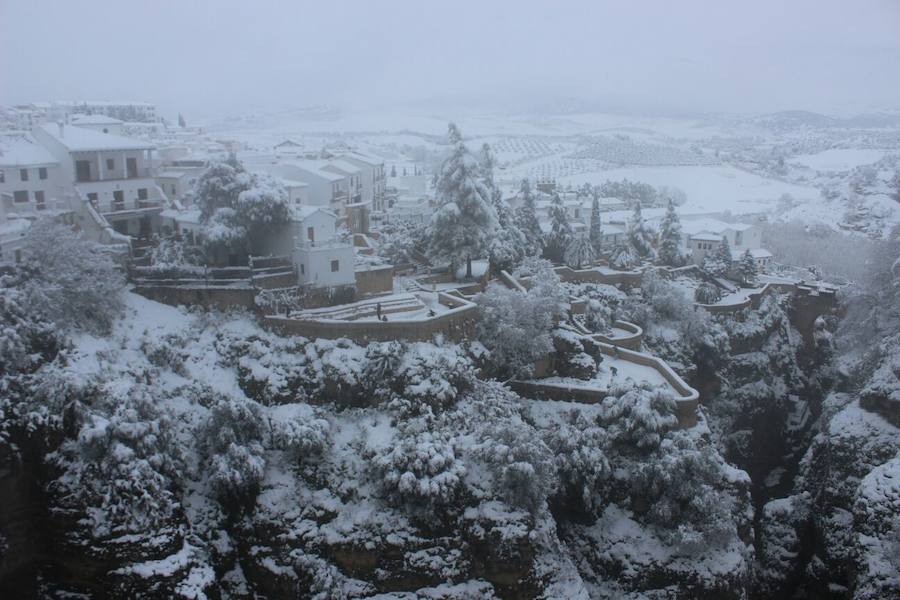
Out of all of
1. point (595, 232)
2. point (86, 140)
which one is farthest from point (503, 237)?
point (86, 140)

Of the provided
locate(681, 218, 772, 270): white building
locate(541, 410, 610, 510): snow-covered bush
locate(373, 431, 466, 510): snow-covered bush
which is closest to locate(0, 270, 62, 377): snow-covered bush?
locate(373, 431, 466, 510): snow-covered bush

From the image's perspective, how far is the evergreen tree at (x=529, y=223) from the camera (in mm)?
43281

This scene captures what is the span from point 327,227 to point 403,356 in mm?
7873

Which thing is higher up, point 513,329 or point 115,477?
point 513,329

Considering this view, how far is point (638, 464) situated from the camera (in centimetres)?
2564

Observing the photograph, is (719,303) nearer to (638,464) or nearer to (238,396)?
(638,464)

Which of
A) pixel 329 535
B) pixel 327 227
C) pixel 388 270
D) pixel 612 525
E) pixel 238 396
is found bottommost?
pixel 612 525

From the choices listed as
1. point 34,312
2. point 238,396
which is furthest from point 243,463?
point 34,312

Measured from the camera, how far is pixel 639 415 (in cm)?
2592

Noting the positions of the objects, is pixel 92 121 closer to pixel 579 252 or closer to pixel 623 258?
pixel 579 252

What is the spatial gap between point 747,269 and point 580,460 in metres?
28.0

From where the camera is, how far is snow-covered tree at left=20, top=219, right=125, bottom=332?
75.0ft

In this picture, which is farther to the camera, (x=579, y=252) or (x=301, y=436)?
(x=579, y=252)

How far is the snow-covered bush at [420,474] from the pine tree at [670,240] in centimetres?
3111
